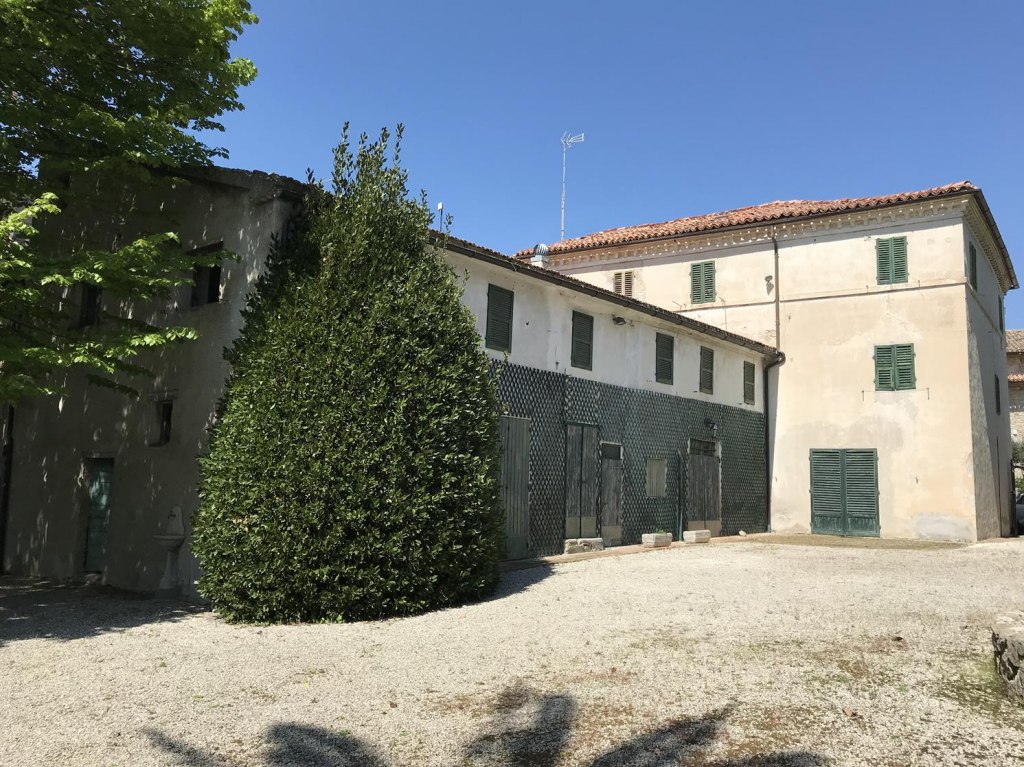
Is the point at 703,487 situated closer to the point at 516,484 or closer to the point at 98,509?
the point at 516,484

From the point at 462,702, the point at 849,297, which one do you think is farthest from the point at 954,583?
the point at 849,297

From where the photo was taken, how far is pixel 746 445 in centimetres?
1991

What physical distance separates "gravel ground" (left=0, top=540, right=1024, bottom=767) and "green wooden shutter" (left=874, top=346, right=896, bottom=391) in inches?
410

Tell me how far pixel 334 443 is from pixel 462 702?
3573 millimetres

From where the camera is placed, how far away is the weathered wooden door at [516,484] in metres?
12.8

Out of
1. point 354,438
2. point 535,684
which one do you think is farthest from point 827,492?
point 535,684

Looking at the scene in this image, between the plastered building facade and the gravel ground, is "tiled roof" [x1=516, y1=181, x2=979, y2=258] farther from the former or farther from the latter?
A: the gravel ground

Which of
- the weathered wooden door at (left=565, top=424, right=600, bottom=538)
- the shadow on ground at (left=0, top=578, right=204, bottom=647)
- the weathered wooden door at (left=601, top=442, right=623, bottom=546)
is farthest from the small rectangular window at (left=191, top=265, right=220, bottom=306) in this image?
the weathered wooden door at (left=601, top=442, right=623, bottom=546)

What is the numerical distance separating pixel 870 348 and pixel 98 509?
17.3 metres

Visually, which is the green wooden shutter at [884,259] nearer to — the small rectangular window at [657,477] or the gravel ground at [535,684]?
the small rectangular window at [657,477]

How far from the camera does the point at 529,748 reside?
4.33 meters

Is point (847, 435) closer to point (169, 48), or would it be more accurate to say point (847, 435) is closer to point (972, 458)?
point (972, 458)

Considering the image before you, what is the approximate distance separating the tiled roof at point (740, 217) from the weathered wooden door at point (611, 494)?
339 inches

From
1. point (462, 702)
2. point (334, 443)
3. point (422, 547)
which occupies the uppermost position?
point (334, 443)
